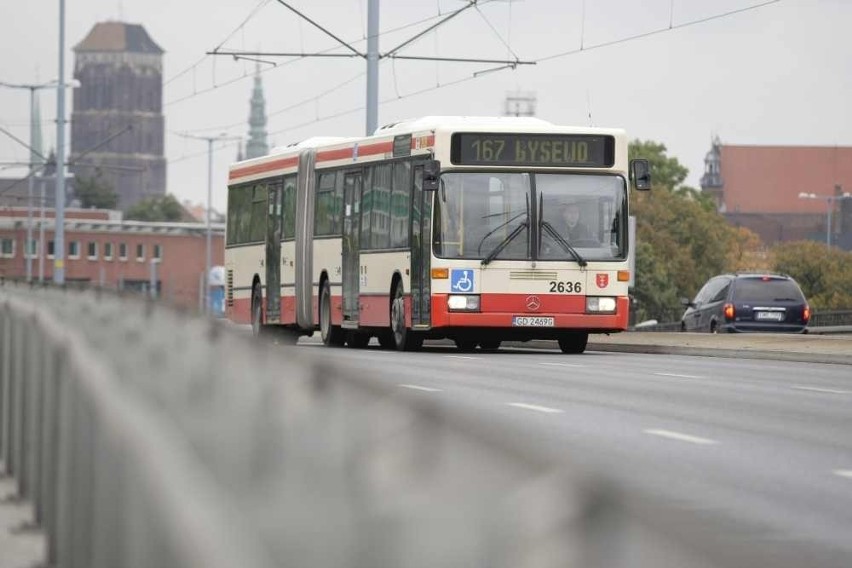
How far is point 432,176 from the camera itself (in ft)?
92.6

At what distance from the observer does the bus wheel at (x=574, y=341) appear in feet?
101

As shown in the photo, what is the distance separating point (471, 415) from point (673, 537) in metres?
0.58

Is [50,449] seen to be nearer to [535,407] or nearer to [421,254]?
[535,407]

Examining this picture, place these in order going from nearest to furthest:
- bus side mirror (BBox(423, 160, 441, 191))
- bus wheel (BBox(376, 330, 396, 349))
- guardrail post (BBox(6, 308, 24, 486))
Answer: guardrail post (BBox(6, 308, 24, 486))
bus side mirror (BBox(423, 160, 441, 191))
bus wheel (BBox(376, 330, 396, 349))

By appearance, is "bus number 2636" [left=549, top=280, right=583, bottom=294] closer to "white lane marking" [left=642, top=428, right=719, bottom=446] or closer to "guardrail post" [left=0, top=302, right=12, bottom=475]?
"white lane marking" [left=642, top=428, right=719, bottom=446]

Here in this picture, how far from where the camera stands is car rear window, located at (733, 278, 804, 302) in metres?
41.5

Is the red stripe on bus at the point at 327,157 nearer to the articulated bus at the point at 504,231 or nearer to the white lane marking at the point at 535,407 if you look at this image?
the articulated bus at the point at 504,231

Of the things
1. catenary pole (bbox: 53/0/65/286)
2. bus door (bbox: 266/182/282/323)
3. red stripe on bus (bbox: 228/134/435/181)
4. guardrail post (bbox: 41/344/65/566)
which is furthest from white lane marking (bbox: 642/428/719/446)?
catenary pole (bbox: 53/0/65/286)

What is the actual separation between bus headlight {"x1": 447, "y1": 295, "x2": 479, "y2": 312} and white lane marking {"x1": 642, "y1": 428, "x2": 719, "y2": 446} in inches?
539

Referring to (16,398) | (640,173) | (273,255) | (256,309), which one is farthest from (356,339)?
(16,398)

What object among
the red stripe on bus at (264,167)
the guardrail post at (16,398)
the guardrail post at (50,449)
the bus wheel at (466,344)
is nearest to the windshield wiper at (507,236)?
the bus wheel at (466,344)

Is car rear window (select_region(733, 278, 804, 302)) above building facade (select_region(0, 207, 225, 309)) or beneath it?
beneath

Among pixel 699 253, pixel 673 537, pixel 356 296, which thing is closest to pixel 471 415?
pixel 673 537

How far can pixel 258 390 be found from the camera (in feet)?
14.8
